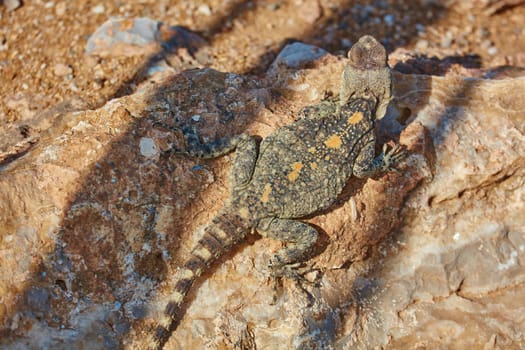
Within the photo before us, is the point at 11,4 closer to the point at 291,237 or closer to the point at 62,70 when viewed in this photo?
the point at 62,70

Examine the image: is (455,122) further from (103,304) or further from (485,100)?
(103,304)

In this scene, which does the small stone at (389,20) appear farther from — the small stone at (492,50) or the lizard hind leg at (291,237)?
the lizard hind leg at (291,237)

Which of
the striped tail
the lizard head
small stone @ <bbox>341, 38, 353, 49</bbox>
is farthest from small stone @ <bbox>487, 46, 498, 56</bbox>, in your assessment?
the striped tail

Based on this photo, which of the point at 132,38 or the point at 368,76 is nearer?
the point at 368,76

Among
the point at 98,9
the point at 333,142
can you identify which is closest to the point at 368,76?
the point at 333,142

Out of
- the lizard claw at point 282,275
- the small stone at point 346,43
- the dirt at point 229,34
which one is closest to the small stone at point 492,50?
the dirt at point 229,34

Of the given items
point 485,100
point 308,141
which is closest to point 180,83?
point 308,141
